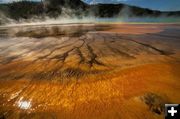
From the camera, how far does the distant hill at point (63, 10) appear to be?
5416 cm

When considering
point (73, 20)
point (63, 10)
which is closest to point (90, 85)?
point (73, 20)

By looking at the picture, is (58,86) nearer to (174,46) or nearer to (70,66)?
(70,66)

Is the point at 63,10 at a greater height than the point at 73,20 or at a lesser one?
greater

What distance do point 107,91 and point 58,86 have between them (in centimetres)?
100

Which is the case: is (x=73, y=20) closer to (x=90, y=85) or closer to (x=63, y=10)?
(x=63, y=10)

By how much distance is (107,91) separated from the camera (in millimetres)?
3748

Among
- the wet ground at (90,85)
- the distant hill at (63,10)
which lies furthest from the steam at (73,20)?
the wet ground at (90,85)

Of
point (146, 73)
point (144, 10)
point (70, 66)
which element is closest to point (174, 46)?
point (146, 73)

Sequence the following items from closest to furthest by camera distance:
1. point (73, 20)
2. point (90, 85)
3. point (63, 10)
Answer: point (90, 85) → point (73, 20) → point (63, 10)

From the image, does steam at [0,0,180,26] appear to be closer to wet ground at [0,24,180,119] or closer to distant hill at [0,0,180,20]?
distant hill at [0,0,180,20]

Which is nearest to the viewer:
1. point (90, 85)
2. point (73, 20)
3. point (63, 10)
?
point (90, 85)

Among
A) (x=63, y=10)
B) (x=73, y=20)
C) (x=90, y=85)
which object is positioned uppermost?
(x=90, y=85)

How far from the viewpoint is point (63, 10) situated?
199 feet

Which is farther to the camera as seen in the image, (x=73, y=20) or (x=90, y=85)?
(x=73, y=20)
